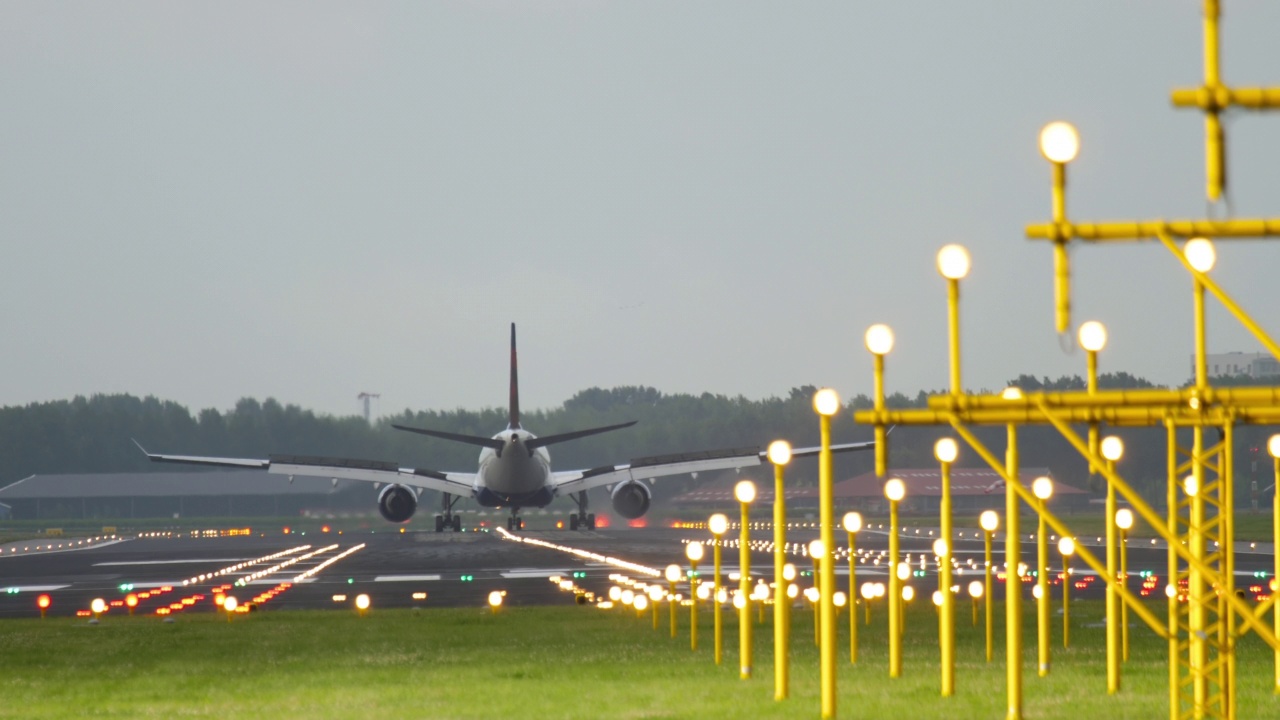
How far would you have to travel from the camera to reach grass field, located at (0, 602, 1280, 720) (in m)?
11.6

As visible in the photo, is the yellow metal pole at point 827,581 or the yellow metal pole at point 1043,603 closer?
the yellow metal pole at point 827,581

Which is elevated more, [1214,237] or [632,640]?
[1214,237]

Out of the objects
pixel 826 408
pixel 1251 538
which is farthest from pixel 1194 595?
pixel 1251 538

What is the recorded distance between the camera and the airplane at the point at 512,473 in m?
58.2

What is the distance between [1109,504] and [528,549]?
40688 mm

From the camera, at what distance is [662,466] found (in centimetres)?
6519

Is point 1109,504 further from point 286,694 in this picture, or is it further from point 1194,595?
point 286,694

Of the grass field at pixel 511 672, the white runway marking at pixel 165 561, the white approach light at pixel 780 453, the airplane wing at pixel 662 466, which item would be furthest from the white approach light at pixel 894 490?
the airplane wing at pixel 662 466

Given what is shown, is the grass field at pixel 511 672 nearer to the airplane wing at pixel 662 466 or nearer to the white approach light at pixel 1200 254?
the white approach light at pixel 1200 254

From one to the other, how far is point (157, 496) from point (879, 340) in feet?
491

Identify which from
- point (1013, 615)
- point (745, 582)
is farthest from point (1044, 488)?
point (1013, 615)

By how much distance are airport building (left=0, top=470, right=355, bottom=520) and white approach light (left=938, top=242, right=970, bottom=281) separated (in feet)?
467

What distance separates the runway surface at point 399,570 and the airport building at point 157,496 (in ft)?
283

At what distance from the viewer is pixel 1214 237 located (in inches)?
263
